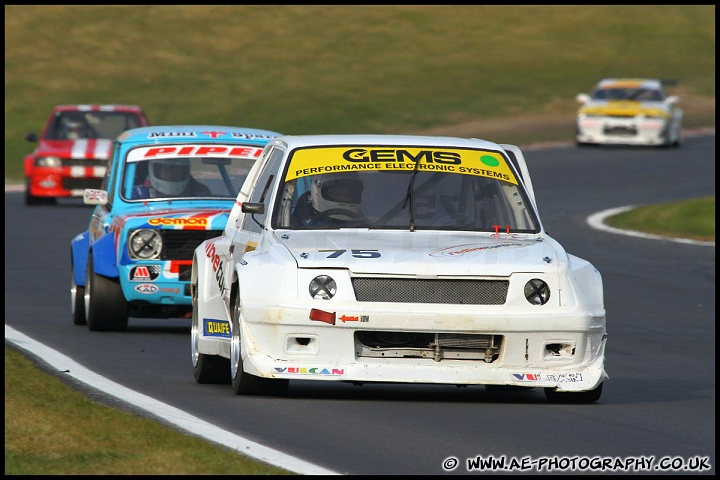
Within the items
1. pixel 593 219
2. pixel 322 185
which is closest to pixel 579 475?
pixel 322 185

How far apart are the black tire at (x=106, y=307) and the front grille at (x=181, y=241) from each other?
46cm

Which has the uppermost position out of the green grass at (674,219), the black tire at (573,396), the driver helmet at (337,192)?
the driver helmet at (337,192)

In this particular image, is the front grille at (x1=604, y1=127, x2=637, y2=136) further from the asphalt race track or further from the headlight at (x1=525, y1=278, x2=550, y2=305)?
the headlight at (x1=525, y1=278, x2=550, y2=305)

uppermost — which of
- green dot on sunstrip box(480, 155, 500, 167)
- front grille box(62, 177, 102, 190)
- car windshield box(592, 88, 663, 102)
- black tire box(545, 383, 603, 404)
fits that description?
car windshield box(592, 88, 663, 102)

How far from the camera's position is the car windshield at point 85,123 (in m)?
28.0

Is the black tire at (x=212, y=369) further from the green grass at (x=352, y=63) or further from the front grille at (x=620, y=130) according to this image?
the front grille at (x=620, y=130)

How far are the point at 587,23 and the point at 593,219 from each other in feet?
137

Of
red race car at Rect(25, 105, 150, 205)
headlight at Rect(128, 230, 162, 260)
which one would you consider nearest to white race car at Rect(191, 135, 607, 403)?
headlight at Rect(128, 230, 162, 260)

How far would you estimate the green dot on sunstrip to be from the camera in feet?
33.2

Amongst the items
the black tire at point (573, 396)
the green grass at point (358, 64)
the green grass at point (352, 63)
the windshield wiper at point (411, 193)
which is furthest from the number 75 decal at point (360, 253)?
the green grass at point (352, 63)

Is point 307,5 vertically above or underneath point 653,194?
above

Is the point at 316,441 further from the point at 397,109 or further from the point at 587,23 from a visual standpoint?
the point at 587,23

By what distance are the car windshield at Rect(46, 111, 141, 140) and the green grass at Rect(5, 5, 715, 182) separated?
670cm

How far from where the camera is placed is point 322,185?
984 centimetres
